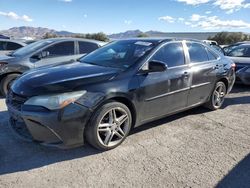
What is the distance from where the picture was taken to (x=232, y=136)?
4.65m

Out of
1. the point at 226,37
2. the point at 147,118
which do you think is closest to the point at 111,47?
the point at 147,118

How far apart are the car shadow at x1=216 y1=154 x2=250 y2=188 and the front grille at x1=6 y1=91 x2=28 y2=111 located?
2602 mm

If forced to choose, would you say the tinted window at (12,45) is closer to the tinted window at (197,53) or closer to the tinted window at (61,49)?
the tinted window at (61,49)

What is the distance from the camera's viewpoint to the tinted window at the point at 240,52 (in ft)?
31.4

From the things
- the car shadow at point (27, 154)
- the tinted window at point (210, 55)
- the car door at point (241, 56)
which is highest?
the tinted window at point (210, 55)

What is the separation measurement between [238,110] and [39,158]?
4.45 metres

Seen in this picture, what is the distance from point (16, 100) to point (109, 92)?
4.12ft

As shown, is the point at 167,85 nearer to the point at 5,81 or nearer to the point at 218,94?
the point at 218,94

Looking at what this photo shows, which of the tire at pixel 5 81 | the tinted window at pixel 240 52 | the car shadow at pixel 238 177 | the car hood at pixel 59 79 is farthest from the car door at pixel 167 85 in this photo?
the tinted window at pixel 240 52

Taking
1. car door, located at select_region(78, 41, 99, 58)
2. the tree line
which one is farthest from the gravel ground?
the tree line

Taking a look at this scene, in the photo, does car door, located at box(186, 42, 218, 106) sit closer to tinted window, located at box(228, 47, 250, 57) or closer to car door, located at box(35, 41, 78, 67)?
car door, located at box(35, 41, 78, 67)

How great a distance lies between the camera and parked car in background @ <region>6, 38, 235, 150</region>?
352cm

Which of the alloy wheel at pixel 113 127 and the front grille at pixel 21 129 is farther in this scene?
the alloy wheel at pixel 113 127

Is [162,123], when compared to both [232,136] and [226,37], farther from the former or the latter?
[226,37]
